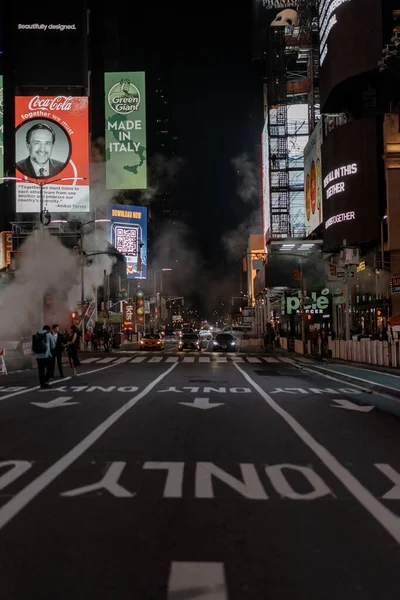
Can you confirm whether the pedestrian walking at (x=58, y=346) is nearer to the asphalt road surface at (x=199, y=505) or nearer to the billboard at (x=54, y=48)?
the asphalt road surface at (x=199, y=505)

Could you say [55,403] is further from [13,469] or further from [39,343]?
[13,469]

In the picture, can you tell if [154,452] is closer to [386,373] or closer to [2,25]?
[386,373]

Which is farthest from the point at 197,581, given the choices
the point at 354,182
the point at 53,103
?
the point at 53,103

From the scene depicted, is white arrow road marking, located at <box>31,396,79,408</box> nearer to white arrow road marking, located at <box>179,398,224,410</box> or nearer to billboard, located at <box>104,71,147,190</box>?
white arrow road marking, located at <box>179,398,224,410</box>

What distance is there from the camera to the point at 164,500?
5.85 m

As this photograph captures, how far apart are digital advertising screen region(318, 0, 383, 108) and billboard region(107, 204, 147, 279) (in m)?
54.0

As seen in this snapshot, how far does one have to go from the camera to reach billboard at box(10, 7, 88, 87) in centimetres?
5828

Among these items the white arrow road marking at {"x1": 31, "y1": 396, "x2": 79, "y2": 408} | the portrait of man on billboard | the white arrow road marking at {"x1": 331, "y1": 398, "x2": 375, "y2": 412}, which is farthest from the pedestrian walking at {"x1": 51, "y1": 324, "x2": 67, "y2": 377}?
the portrait of man on billboard

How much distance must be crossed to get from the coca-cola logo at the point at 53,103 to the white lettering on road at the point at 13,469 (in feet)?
160

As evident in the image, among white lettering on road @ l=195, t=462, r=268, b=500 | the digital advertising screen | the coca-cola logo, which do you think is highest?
the digital advertising screen

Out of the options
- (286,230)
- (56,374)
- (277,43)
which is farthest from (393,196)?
(277,43)

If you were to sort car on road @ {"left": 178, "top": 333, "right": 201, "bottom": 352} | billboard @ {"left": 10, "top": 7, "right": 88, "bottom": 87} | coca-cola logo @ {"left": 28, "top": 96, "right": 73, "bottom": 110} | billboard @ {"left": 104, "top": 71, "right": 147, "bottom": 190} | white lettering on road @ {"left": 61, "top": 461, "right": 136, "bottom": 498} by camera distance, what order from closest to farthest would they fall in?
white lettering on road @ {"left": 61, "top": 461, "right": 136, "bottom": 498}
car on road @ {"left": 178, "top": 333, "right": 201, "bottom": 352}
coca-cola logo @ {"left": 28, "top": 96, "right": 73, "bottom": 110}
billboard @ {"left": 104, "top": 71, "right": 147, "bottom": 190}
billboard @ {"left": 10, "top": 7, "right": 88, "bottom": 87}

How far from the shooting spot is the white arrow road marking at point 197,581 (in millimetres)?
3785

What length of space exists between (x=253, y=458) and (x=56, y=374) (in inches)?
616
